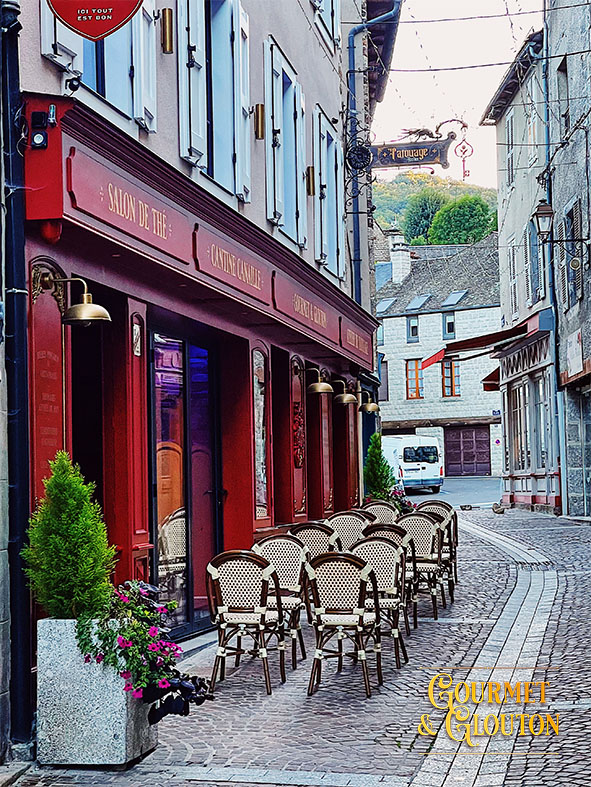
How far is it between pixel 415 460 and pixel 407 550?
113 ft

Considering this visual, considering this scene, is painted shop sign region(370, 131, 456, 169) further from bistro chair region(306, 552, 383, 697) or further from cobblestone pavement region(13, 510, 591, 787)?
bistro chair region(306, 552, 383, 697)

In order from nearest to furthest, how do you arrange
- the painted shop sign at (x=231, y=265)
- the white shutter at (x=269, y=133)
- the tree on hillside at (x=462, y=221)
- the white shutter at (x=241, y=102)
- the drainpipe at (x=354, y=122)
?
the painted shop sign at (x=231, y=265)
the white shutter at (x=241, y=102)
the white shutter at (x=269, y=133)
the drainpipe at (x=354, y=122)
the tree on hillside at (x=462, y=221)

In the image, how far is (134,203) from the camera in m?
8.53

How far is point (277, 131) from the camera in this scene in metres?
14.1

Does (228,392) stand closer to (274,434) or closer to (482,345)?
(274,434)

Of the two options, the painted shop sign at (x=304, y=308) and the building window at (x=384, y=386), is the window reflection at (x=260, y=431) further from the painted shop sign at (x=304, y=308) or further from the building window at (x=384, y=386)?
the building window at (x=384, y=386)

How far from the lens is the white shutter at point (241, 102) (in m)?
12.1

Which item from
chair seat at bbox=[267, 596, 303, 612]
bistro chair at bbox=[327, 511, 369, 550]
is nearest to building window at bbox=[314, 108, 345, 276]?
bistro chair at bbox=[327, 511, 369, 550]

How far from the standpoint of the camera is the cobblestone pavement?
6.27 m

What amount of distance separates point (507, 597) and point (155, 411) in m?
5.07

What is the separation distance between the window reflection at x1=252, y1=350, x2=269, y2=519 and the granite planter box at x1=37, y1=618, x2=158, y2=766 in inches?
257

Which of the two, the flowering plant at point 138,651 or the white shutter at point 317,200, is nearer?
the flowering plant at point 138,651

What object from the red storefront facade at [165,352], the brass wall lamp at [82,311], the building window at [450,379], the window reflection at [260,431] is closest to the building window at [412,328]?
the building window at [450,379]

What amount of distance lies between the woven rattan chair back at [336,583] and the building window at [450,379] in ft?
161
